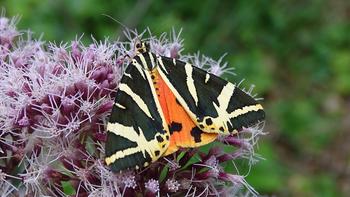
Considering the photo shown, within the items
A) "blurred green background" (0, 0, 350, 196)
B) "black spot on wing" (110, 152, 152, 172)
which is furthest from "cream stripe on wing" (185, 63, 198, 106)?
"blurred green background" (0, 0, 350, 196)

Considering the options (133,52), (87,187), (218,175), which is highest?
(133,52)

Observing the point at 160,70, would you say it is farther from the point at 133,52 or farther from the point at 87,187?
the point at 87,187

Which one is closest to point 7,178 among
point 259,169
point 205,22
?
point 259,169

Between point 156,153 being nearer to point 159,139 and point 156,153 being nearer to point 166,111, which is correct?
point 159,139

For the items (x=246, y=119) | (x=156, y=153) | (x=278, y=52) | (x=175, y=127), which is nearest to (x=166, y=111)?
(x=175, y=127)

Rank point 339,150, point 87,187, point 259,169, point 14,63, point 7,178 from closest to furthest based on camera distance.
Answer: point 87,187 < point 7,178 < point 14,63 < point 259,169 < point 339,150

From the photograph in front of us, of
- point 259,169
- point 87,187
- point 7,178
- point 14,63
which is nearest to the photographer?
point 87,187

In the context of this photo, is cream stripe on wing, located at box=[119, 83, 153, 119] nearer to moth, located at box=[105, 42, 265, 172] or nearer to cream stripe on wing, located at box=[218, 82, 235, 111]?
moth, located at box=[105, 42, 265, 172]

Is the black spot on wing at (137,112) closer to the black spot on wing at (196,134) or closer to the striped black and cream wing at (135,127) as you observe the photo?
the striped black and cream wing at (135,127)
